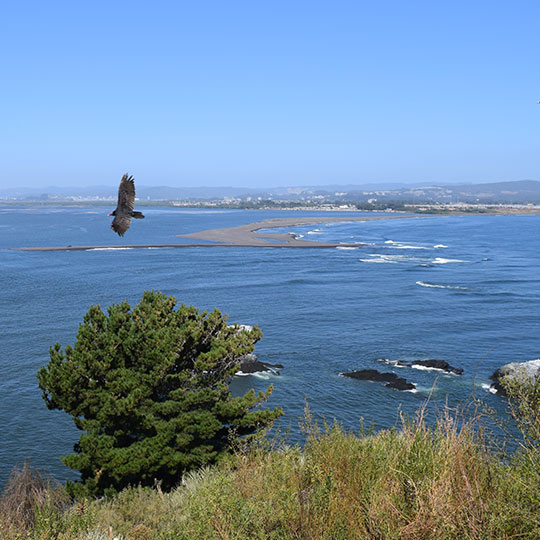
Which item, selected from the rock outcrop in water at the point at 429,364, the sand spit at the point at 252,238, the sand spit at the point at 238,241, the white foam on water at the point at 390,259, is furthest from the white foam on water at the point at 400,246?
the rock outcrop in water at the point at 429,364

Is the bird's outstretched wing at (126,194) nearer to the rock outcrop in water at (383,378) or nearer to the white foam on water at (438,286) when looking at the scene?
the rock outcrop in water at (383,378)

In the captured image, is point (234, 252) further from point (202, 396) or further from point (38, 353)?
point (202, 396)

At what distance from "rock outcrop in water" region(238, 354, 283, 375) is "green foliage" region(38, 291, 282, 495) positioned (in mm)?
18031

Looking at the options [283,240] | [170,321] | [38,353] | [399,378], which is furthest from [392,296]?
[283,240]

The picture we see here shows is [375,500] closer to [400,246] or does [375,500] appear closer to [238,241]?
[400,246]

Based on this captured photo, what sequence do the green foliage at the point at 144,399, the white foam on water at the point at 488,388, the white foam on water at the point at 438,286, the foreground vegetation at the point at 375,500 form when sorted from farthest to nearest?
the white foam on water at the point at 438,286, the white foam on water at the point at 488,388, the green foliage at the point at 144,399, the foreground vegetation at the point at 375,500

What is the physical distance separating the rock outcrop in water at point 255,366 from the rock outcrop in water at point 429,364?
8.14 m

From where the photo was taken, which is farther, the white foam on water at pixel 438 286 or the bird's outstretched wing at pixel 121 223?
the white foam on water at pixel 438 286

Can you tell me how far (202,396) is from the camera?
2044cm

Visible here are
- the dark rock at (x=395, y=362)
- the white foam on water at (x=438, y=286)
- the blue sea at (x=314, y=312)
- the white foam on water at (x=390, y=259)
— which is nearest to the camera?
the blue sea at (x=314, y=312)

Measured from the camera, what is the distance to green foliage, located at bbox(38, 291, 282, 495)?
63.3ft

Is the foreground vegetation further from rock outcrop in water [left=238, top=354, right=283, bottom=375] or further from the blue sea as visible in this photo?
rock outcrop in water [left=238, top=354, right=283, bottom=375]

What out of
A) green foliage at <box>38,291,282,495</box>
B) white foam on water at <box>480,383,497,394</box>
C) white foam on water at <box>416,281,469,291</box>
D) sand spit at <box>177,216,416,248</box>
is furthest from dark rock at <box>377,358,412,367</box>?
sand spit at <box>177,216,416,248</box>

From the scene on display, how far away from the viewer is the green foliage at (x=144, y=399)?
19297 millimetres
